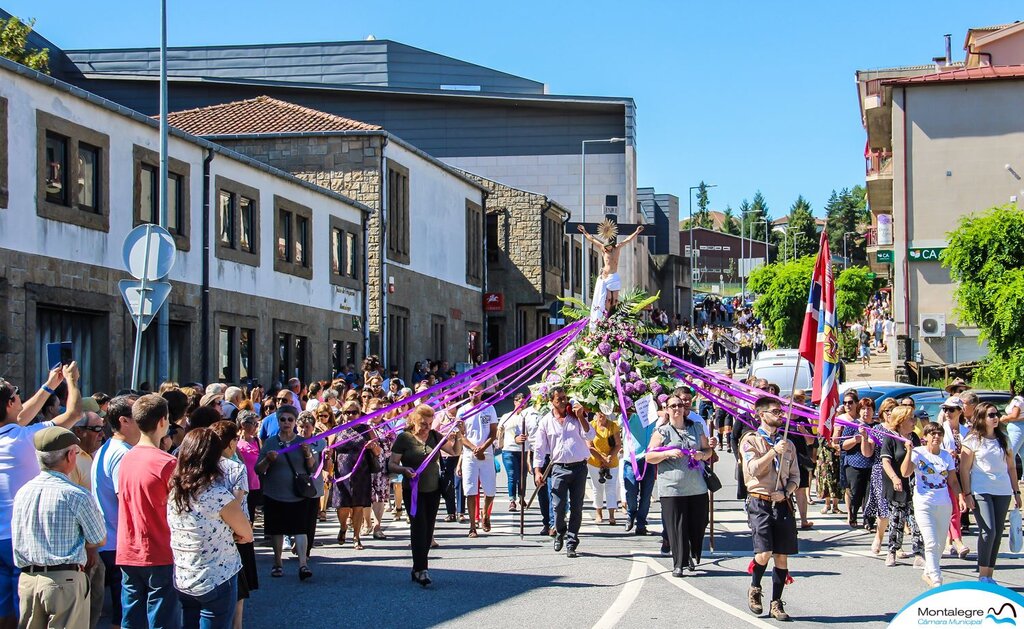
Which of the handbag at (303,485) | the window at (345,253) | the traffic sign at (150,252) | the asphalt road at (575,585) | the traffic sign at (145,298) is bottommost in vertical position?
the asphalt road at (575,585)

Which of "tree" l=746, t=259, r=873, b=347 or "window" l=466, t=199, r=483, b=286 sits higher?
"window" l=466, t=199, r=483, b=286

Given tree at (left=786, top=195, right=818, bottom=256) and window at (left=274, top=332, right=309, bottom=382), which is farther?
tree at (left=786, top=195, right=818, bottom=256)

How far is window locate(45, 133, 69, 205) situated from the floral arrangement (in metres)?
9.56

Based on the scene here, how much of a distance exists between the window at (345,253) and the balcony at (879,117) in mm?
17899

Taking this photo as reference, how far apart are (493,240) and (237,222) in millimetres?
23776

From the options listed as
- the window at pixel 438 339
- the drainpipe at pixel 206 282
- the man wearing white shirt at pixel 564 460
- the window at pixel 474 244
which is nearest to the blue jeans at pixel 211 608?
the man wearing white shirt at pixel 564 460

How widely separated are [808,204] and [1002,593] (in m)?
147

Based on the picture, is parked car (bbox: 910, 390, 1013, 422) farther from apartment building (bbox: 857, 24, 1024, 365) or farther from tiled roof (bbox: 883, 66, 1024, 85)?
tiled roof (bbox: 883, 66, 1024, 85)

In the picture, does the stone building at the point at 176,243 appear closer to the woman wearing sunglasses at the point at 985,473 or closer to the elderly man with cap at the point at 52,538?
the elderly man with cap at the point at 52,538

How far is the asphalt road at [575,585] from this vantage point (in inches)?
Result: 407

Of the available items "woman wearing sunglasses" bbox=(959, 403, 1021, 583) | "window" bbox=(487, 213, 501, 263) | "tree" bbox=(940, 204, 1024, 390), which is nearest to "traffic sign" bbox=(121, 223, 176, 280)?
"woman wearing sunglasses" bbox=(959, 403, 1021, 583)

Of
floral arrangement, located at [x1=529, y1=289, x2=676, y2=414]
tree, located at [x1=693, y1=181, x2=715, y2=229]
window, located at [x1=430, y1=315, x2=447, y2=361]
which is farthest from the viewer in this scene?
tree, located at [x1=693, y1=181, x2=715, y2=229]

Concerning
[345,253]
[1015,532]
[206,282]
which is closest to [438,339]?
[345,253]

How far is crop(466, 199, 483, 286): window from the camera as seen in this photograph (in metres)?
45.7
